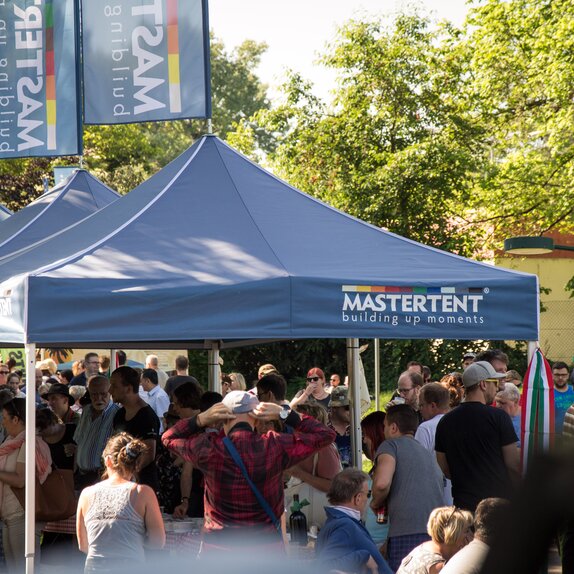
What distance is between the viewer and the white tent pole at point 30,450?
561 centimetres

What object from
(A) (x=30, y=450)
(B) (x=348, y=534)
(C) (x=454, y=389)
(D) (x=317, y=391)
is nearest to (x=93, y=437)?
(A) (x=30, y=450)

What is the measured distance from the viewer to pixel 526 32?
2064 cm

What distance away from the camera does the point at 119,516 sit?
16.9 ft

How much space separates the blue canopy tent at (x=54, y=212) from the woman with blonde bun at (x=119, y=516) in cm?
345

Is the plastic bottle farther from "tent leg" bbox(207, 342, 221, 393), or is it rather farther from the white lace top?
"tent leg" bbox(207, 342, 221, 393)

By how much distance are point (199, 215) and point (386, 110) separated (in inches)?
625

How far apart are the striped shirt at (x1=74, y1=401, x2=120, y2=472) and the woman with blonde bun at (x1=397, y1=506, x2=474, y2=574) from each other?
11.0 feet

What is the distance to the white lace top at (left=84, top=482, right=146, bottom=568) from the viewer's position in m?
5.09

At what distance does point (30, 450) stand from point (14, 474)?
957mm

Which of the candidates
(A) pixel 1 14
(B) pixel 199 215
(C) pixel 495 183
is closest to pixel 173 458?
(B) pixel 199 215

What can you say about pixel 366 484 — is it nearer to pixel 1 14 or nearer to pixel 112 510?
pixel 112 510

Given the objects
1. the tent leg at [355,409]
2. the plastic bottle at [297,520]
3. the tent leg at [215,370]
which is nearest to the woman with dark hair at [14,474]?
the plastic bottle at [297,520]

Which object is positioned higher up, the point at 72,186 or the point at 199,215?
the point at 72,186

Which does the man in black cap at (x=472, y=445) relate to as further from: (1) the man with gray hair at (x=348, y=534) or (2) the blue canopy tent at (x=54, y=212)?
(2) the blue canopy tent at (x=54, y=212)
